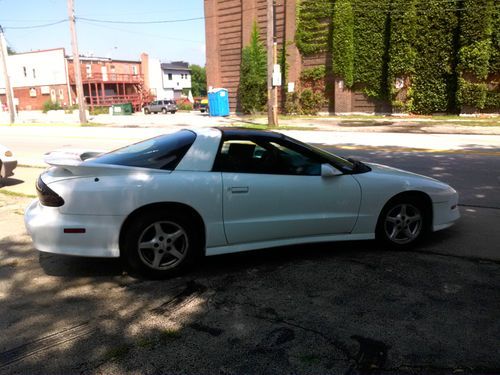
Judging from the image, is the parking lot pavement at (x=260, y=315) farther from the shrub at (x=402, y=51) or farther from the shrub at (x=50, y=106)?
the shrub at (x=50, y=106)

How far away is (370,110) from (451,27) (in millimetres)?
6601

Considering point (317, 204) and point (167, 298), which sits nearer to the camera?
point (167, 298)

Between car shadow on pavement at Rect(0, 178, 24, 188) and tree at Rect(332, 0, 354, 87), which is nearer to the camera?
car shadow on pavement at Rect(0, 178, 24, 188)

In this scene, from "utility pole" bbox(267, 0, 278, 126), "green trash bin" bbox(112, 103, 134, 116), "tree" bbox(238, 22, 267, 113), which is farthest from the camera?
"green trash bin" bbox(112, 103, 134, 116)

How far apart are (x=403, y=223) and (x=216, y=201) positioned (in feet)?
6.51

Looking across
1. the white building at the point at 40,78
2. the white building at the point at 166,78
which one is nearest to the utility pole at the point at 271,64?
the white building at the point at 40,78

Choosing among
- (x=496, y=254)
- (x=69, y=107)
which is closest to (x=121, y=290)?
(x=496, y=254)

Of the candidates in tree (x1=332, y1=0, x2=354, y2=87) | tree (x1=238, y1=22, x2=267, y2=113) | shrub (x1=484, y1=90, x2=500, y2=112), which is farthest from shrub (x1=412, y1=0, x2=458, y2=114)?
tree (x1=238, y1=22, x2=267, y2=113)

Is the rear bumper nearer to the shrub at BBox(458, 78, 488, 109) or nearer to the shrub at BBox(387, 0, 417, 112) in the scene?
the shrub at BBox(458, 78, 488, 109)

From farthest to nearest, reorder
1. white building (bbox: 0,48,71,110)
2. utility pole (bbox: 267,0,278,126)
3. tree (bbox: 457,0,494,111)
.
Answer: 1. white building (bbox: 0,48,71,110)
2. tree (bbox: 457,0,494,111)
3. utility pole (bbox: 267,0,278,126)

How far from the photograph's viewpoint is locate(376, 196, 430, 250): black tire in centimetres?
485

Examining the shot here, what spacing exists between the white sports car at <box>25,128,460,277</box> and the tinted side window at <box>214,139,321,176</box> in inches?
0.4

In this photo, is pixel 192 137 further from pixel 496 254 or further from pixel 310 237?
pixel 496 254

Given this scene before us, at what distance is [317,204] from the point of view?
4574 millimetres
